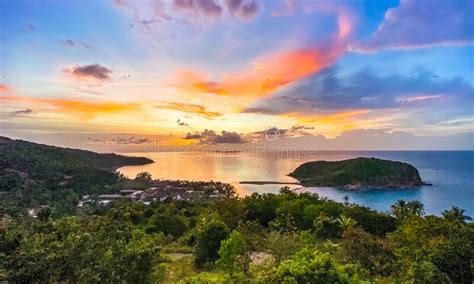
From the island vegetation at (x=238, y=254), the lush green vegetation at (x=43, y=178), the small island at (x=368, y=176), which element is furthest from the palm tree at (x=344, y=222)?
the small island at (x=368, y=176)

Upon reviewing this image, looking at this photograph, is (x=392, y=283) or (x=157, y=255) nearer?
(x=157, y=255)

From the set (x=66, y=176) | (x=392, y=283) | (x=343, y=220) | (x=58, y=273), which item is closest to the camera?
(x=58, y=273)

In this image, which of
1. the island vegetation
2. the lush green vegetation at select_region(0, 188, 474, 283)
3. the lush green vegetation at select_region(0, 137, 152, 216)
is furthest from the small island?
the lush green vegetation at select_region(0, 188, 474, 283)

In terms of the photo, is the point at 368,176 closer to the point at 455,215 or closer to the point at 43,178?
the point at 455,215

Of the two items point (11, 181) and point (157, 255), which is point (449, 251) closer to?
point (157, 255)

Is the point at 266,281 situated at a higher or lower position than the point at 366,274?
higher

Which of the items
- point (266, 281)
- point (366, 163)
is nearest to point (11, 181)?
point (266, 281)

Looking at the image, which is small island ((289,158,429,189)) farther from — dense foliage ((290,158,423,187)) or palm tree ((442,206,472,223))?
palm tree ((442,206,472,223))

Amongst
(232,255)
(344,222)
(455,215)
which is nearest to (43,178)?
(344,222)
